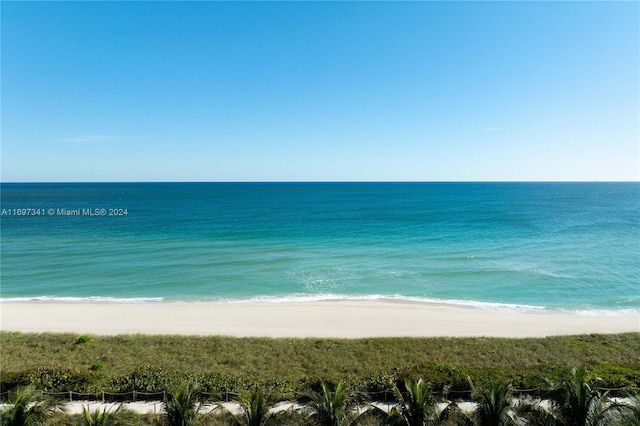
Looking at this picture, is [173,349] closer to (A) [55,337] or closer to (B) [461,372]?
(A) [55,337]

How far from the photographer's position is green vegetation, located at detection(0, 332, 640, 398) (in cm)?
1490

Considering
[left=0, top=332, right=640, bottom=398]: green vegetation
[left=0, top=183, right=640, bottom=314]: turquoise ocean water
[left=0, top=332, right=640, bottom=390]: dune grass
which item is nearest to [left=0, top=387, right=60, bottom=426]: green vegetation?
[left=0, top=332, right=640, bottom=398]: green vegetation

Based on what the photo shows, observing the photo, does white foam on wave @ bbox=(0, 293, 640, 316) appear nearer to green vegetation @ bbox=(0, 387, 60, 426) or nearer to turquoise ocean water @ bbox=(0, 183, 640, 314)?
turquoise ocean water @ bbox=(0, 183, 640, 314)

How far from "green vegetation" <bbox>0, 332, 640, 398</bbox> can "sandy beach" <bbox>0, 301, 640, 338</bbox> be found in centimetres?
275

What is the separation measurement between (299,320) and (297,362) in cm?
789

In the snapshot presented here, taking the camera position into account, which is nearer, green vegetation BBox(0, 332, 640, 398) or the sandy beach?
green vegetation BBox(0, 332, 640, 398)

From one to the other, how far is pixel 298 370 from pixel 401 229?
51.6m

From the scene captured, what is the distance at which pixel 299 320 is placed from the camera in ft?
84.6

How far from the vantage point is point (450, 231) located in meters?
62.4

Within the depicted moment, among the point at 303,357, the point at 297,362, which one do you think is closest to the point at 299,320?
the point at 303,357

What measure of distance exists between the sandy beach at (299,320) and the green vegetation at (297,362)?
9.02ft

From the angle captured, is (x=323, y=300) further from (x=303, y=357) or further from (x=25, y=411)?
(x=25, y=411)

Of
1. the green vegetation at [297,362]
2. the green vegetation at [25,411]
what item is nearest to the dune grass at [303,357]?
the green vegetation at [297,362]

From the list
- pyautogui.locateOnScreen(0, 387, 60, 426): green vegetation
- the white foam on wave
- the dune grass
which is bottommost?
the white foam on wave
